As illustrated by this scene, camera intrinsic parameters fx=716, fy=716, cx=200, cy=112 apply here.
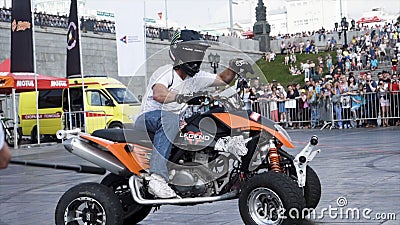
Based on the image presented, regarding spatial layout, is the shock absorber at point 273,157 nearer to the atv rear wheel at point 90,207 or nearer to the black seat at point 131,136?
the black seat at point 131,136

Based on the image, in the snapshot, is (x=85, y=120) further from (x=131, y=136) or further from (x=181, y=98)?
(x=181, y=98)

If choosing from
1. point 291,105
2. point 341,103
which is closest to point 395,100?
point 341,103

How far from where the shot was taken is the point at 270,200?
6.27 m

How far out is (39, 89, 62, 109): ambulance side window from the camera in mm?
26094

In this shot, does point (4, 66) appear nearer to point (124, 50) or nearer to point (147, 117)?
point (124, 50)

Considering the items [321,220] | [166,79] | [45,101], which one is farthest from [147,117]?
[45,101]

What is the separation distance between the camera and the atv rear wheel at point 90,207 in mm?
6488

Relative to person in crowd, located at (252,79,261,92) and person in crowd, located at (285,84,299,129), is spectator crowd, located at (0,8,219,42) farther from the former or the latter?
person in crowd, located at (252,79,261,92)

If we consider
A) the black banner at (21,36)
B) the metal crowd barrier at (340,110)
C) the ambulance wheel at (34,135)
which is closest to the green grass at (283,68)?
the metal crowd barrier at (340,110)

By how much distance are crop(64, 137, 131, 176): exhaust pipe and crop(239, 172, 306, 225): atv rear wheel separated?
1183 millimetres

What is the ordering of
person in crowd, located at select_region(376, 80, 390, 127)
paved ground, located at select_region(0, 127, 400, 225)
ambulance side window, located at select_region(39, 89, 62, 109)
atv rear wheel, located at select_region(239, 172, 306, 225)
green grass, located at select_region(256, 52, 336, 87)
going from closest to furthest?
atv rear wheel, located at select_region(239, 172, 306, 225) → paved ground, located at select_region(0, 127, 400, 225) → person in crowd, located at select_region(376, 80, 390, 127) → ambulance side window, located at select_region(39, 89, 62, 109) → green grass, located at select_region(256, 52, 336, 87)

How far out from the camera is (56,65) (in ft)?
117

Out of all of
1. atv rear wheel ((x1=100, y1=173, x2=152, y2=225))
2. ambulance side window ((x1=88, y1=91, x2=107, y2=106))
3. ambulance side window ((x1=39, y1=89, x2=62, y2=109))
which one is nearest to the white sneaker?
atv rear wheel ((x1=100, y1=173, x2=152, y2=225))

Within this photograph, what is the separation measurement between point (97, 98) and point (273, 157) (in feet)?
63.1
